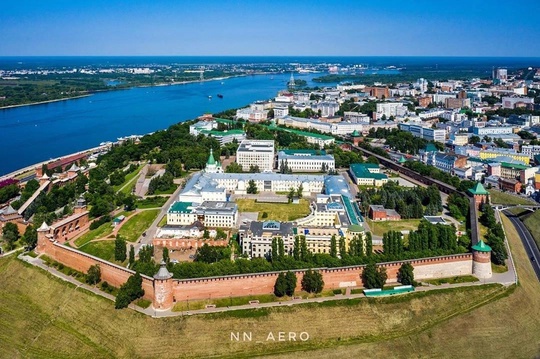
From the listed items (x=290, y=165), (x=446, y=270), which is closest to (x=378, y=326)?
(x=446, y=270)

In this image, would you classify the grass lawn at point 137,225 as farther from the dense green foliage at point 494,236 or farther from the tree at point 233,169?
the dense green foliage at point 494,236

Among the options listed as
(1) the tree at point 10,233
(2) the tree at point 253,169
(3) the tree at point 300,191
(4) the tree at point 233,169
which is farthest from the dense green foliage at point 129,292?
(2) the tree at point 253,169

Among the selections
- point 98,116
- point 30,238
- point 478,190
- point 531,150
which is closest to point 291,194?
point 478,190

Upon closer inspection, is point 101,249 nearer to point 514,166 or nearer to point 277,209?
point 277,209

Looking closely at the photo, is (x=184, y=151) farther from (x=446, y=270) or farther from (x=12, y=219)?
(x=446, y=270)

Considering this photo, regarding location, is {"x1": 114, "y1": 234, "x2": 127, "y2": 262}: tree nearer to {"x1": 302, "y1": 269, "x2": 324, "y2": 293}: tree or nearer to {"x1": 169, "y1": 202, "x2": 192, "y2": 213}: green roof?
{"x1": 169, "y1": 202, "x2": 192, "y2": 213}: green roof
